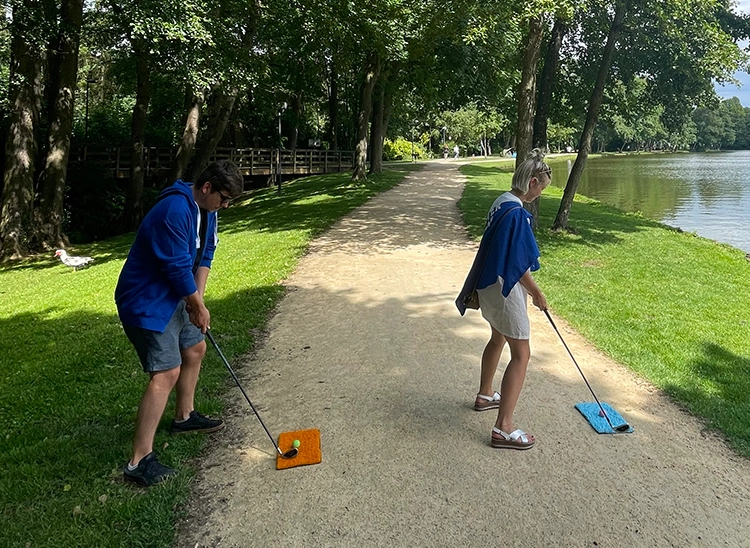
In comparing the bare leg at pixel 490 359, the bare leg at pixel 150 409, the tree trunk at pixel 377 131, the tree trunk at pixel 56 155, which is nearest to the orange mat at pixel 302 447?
the bare leg at pixel 150 409

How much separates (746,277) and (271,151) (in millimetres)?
22461

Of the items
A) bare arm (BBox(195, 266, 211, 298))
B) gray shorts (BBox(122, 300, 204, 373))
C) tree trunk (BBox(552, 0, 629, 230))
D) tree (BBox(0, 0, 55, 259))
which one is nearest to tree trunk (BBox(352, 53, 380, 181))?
tree trunk (BBox(552, 0, 629, 230))

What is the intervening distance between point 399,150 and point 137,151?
3722 centimetres

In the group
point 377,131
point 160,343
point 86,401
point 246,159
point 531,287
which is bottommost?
point 86,401

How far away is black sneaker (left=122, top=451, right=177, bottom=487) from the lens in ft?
10.3

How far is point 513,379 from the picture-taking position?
11.5 feet

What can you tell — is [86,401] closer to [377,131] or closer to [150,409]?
[150,409]

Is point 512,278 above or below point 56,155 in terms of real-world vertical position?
below

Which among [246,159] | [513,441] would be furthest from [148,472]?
[246,159]

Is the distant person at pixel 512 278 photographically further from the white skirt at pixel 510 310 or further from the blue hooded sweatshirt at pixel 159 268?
the blue hooded sweatshirt at pixel 159 268

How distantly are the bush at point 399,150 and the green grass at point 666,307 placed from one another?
3908cm

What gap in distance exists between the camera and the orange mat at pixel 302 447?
341 cm

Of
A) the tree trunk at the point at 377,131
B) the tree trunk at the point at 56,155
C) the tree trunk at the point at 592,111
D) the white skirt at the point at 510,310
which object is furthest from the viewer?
the tree trunk at the point at 377,131

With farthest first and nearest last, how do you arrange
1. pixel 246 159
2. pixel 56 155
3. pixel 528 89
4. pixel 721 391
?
pixel 246 159 < pixel 56 155 < pixel 528 89 < pixel 721 391
